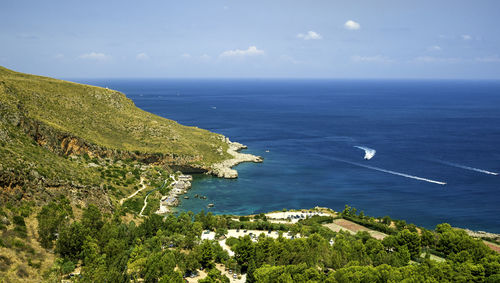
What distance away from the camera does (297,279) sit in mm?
40312

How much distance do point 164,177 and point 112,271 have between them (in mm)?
55232

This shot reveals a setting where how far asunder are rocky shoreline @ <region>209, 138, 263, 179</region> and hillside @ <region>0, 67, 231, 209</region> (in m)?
2.23

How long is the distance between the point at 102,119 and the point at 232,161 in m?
41.7

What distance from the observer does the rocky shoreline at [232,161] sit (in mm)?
99562

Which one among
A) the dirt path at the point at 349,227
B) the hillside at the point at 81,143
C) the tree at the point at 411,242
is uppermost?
the hillside at the point at 81,143

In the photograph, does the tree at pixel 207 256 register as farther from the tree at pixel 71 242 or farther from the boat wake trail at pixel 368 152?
the boat wake trail at pixel 368 152

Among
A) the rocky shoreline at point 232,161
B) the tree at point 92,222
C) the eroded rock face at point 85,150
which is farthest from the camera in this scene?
the rocky shoreline at point 232,161

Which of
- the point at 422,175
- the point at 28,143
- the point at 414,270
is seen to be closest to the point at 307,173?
the point at 422,175

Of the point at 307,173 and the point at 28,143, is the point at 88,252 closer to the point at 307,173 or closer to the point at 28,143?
the point at 28,143

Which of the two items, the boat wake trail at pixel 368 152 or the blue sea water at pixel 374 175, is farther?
the boat wake trail at pixel 368 152

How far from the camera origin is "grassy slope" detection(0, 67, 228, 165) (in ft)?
297

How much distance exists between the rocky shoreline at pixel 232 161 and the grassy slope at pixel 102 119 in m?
3.06

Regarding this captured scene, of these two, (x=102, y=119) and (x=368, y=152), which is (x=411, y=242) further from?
(x=102, y=119)

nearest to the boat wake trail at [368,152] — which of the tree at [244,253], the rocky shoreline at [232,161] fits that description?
the rocky shoreline at [232,161]
